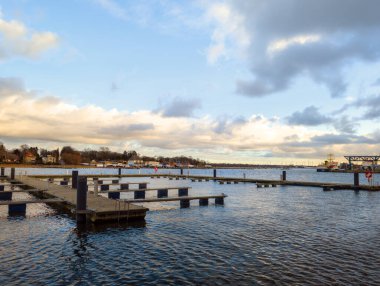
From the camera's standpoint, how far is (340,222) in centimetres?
2327

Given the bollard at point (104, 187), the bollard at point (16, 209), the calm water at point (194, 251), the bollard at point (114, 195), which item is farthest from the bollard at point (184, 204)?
the bollard at point (104, 187)

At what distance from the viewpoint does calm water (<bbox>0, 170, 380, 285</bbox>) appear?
11891mm

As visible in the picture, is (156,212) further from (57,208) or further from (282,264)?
(282,264)

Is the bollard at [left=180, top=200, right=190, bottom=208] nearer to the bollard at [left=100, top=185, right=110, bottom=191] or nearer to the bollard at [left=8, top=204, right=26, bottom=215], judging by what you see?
the bollard at [left=8, top=204, right=26, bottom=215]

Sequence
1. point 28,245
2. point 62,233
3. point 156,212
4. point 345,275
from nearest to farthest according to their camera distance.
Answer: point 345,275 → point 28,245 → point 62,233 → point 156,212

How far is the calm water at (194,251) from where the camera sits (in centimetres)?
1189

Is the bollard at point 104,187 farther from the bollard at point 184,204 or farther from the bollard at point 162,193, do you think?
the bollard at point 184,204

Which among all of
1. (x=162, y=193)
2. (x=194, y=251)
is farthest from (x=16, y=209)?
(x=162, y=193)

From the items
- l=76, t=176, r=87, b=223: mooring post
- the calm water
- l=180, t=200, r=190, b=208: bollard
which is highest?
l=76, t=176, r=87, b=223: mooring post

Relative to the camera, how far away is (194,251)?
15.2 m

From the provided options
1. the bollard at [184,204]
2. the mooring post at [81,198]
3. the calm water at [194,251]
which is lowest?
the calm water at [194,251]

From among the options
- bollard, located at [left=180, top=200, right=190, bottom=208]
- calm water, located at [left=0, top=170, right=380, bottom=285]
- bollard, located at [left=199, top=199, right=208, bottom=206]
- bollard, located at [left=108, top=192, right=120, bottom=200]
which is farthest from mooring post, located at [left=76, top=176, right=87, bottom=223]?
bollard, located at [left=199, top=199, right=208, bottom=206]

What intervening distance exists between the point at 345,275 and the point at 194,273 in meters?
5.83

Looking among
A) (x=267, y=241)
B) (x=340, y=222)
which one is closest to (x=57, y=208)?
(x=267, y=241)
